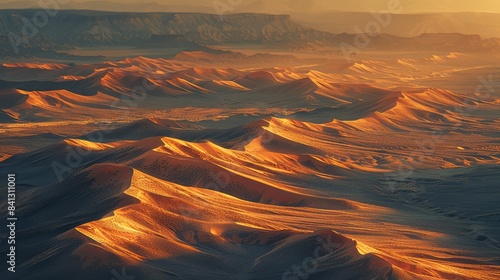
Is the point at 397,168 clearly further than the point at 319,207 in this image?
Yes

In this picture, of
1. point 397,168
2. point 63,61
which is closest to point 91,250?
point 397,168

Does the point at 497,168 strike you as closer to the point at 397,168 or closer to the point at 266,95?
the point at 397,168

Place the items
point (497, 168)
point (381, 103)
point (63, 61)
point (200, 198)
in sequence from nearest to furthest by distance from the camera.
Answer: point (200, 198) < point (497, 168) < point (381, 103) < point (63, 61)

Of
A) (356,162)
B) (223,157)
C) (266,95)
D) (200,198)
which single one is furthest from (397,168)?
(266,95)

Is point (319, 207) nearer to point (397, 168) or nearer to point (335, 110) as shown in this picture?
point (397, 168)

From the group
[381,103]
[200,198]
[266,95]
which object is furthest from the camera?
[266,95]

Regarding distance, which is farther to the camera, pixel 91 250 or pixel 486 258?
pixel 486 258

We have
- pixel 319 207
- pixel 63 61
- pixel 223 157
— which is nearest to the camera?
pixel 319 207

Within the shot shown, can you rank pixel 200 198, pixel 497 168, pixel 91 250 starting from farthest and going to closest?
pixel 497 168 → pixel 200 198 → pixel 91 250
